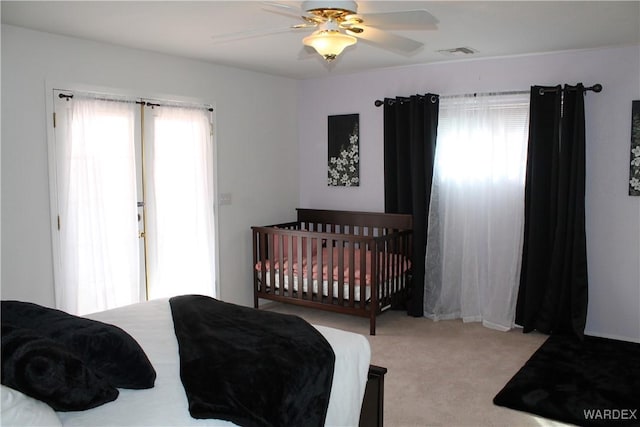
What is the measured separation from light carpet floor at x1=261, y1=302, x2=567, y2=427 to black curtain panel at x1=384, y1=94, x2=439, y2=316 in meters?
0.52

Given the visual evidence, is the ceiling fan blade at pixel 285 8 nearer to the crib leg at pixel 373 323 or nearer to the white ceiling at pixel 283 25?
the white ceiling at pixel 283 25

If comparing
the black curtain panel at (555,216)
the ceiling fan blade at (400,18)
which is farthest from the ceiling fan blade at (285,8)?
the black curtain panel at (555,216)

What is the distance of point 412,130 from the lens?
4.91m

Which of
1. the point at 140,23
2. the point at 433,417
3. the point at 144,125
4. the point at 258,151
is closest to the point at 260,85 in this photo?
the point at 258,151

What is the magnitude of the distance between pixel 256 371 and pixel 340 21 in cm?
165

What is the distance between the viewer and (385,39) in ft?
9.52

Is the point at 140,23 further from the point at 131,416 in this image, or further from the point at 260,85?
the point at 131,416

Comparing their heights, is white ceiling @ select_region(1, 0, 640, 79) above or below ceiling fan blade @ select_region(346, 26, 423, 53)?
above

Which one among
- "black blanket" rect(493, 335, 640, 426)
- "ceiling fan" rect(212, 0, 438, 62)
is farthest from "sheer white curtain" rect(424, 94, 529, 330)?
"ceiling fan" rect(212, 0, 438, 62)

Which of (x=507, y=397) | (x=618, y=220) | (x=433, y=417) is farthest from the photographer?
(x=618, y=220)

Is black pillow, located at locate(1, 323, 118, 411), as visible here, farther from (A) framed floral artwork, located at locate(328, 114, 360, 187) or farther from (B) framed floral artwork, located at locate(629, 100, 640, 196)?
(B) framed floral artwork, located at locate(629, 100, 640, 196)

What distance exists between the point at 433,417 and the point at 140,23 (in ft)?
9.59

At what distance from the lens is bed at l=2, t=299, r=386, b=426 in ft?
5.67

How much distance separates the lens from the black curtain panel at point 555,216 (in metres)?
4.21
